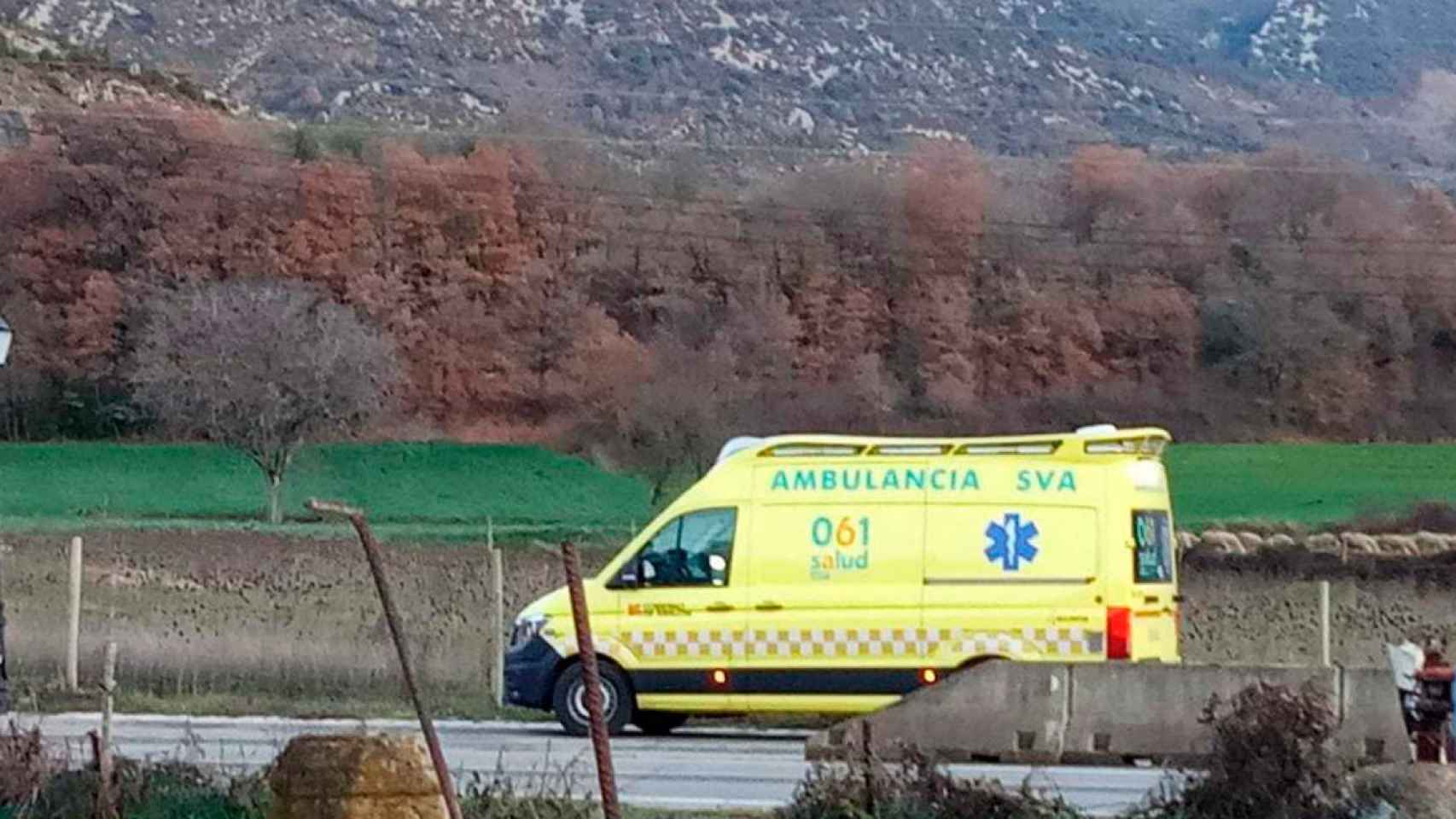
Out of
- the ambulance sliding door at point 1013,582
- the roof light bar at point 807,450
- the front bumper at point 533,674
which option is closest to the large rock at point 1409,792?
the ambulance sliding door at point 1013,582

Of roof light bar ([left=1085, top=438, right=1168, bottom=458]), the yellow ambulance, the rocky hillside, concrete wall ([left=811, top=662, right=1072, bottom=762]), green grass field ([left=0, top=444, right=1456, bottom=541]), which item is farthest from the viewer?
the rocky hillside

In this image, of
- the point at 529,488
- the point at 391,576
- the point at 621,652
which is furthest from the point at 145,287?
the point at 621,652

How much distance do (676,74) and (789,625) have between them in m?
113

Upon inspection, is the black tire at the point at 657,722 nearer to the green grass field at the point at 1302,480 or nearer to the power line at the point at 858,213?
the green grass field at the point at 1302,480

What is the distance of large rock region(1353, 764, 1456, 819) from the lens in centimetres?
1033

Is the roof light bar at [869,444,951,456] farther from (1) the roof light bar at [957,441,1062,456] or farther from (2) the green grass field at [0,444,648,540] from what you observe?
(2) the green grass field at [0,444,648,540]

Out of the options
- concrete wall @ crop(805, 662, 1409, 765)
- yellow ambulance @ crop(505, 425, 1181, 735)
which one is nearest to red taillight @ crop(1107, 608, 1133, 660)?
yellow ambulance @ crop(505, 425, 1181, 735)

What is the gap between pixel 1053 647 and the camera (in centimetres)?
1873

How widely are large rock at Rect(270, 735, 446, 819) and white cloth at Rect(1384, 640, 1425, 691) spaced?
6090mm

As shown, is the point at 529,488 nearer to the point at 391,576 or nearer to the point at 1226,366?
the point at 1226,366

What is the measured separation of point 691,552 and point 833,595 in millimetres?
1168

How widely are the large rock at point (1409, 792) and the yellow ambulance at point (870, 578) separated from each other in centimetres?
755

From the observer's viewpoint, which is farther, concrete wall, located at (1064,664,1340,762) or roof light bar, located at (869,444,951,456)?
roof light bar, located at (869,444,951,456)

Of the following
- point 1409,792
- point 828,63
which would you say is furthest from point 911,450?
point 828,63
